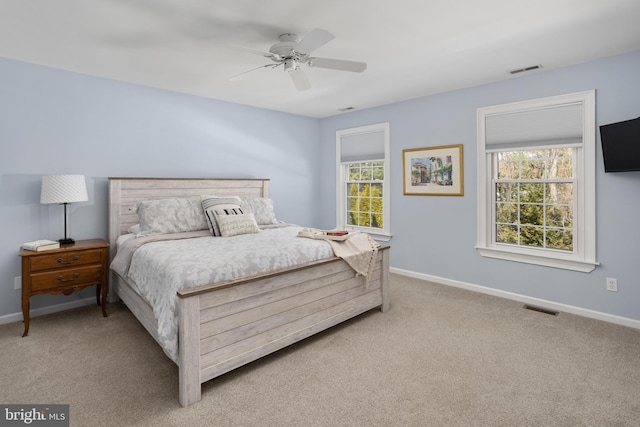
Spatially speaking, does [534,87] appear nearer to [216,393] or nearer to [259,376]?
[259,376]

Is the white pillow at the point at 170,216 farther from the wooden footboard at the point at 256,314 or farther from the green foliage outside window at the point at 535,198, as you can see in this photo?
the green foliage outside window at the point at 535,198

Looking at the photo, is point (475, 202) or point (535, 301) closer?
point (535, 301)

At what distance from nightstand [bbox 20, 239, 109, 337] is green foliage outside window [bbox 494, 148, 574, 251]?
4256mm

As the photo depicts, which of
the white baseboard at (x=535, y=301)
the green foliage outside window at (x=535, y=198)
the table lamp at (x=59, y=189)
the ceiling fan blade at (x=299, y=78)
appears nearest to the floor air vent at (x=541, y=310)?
the white baseboard at (x=535, y=301)

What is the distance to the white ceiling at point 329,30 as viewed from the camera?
7.46 ft

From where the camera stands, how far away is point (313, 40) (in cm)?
231

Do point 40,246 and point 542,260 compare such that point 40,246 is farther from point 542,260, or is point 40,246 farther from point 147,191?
point 542,260

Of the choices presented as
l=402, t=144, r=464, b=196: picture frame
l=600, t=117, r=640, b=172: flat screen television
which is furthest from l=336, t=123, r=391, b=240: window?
l=600, t=117, r=640, b=172: flat screen television

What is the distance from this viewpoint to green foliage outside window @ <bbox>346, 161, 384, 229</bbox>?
5.23 meters

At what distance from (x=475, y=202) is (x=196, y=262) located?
10.6 ft

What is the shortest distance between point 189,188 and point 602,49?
4370 mm

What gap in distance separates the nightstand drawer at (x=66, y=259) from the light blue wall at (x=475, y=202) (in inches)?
137

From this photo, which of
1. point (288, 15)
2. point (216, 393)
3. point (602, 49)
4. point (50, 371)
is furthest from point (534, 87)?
point (50, 371)

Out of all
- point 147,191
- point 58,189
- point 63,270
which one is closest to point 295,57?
point 147,191
